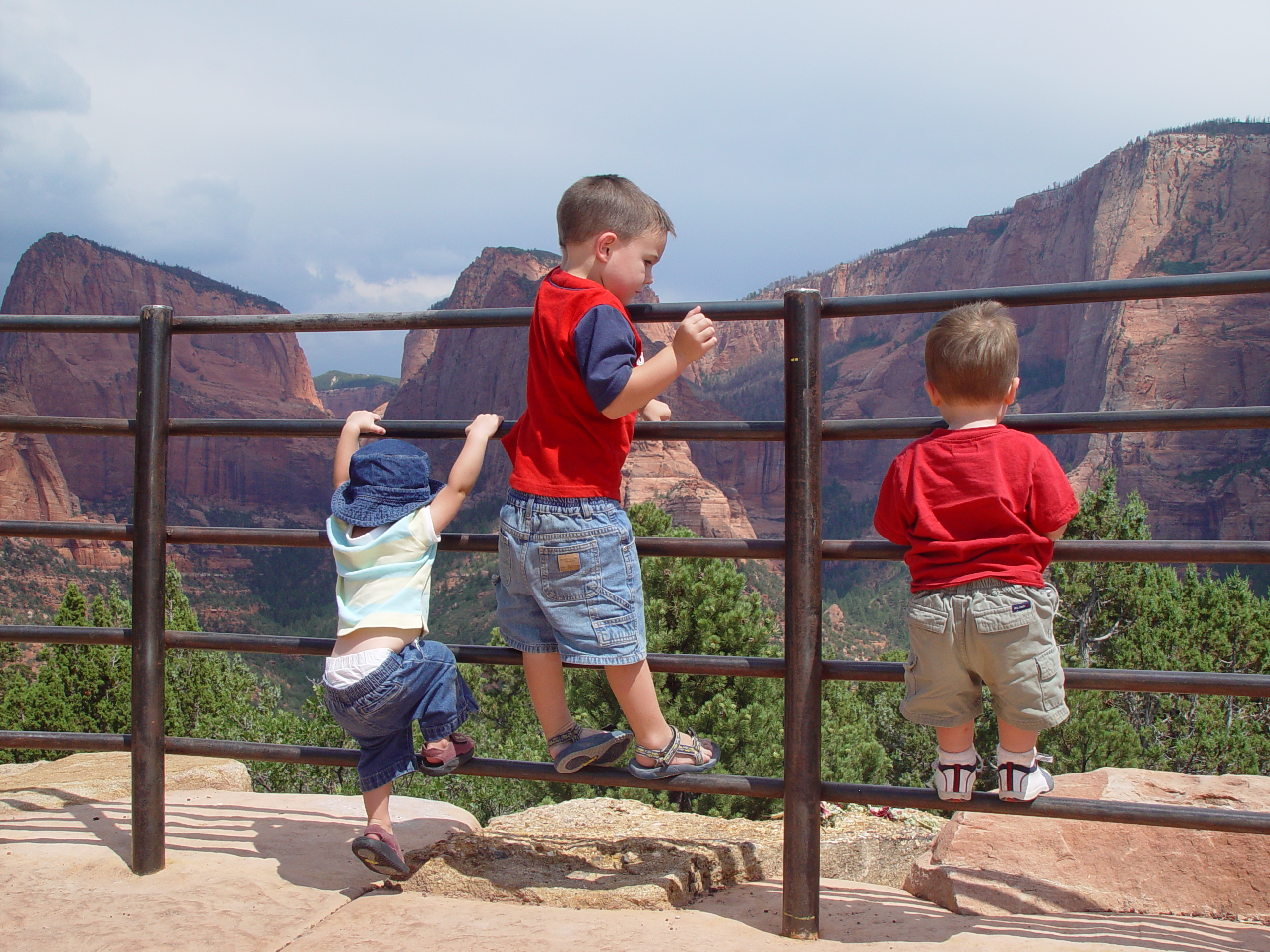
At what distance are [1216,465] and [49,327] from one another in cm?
8682

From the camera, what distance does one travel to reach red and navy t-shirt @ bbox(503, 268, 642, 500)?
2.16 m

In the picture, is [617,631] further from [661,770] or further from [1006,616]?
[1006,616]

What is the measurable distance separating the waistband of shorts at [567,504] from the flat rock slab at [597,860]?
103cm

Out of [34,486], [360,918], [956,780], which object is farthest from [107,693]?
[34,486]

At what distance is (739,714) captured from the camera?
53.9ft

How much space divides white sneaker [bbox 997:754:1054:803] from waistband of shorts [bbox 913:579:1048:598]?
16.8 inches

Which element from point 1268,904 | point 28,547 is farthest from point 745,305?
point 28,547

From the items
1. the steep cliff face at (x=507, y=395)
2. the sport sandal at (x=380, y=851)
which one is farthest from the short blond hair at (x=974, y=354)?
the steep cliff face at (x=507, y=395)

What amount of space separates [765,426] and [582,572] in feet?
1.95

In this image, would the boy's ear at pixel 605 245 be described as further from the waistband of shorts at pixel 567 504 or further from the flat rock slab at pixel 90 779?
the flat rock slab at pixel 90 779

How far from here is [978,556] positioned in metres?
2.05

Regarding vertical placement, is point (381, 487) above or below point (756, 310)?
below

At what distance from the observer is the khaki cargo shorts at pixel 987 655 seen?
202 cm

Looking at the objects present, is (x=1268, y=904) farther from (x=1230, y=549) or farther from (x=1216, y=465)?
(x=1216, y=465)
